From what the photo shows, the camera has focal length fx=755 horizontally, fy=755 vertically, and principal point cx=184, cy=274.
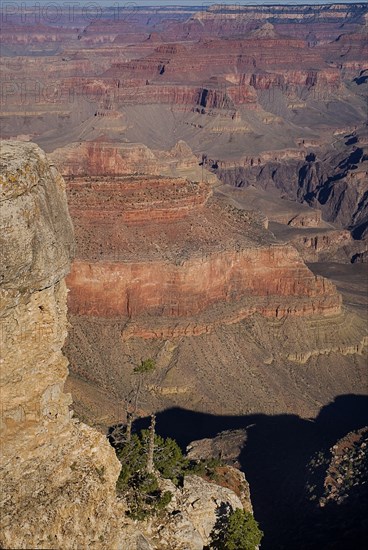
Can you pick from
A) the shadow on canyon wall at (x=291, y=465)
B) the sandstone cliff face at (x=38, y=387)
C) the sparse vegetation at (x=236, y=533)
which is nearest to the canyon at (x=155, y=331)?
the sandstone cliff face at (x=38, y=387)

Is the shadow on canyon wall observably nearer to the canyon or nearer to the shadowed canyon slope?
the canyon

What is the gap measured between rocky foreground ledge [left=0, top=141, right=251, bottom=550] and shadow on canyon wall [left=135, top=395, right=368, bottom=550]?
15777mm

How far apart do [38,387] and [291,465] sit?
28.6m

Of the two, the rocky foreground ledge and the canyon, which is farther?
the canyon

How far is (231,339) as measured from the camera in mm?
58969

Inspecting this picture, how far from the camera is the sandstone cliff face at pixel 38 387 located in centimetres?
1786

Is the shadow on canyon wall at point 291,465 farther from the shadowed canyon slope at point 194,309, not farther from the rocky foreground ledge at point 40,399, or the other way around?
the rocky foreground ledge at point 40,399

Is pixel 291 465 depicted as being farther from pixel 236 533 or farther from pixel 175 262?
pixel 236 533

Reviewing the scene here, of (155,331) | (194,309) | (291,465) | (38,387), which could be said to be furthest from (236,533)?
(194,309)

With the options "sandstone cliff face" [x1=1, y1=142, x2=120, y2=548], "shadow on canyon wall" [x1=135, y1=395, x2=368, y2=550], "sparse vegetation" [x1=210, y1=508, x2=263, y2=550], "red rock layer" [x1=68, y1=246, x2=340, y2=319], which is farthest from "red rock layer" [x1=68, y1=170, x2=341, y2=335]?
"sandstone cliff face" [x1=1, y1=142, x2=120, y2=548]

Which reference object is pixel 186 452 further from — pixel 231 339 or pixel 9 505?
pixel 9 505

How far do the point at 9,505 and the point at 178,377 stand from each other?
3607cm

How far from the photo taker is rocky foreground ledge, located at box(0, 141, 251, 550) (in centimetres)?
1789

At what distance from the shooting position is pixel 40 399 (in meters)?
19.9
